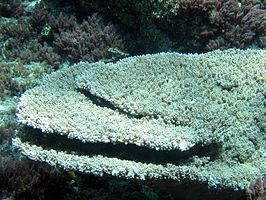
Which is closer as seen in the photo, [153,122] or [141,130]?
[141,130]

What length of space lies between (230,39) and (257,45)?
63cm

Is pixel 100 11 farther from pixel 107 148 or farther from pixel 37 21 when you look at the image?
pixel 107 148

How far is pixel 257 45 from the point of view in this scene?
6719 mm

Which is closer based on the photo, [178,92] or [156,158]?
[156,158]

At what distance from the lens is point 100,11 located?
7379 millimetres

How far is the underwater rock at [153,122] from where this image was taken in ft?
10.9

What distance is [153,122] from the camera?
11.7 feet

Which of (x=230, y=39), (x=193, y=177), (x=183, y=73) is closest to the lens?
(x=193, y=177)

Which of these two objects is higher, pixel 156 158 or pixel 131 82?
pixel 131 82

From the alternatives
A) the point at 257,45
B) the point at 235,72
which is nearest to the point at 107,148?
the point at 235,72

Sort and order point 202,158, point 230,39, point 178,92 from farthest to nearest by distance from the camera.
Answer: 1. point 230,39
2. point 178,92
3. point 202,158

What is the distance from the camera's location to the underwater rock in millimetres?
3336

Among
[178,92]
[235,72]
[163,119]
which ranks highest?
[235,72]

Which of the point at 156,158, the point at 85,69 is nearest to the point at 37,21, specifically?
the point at 85,69
